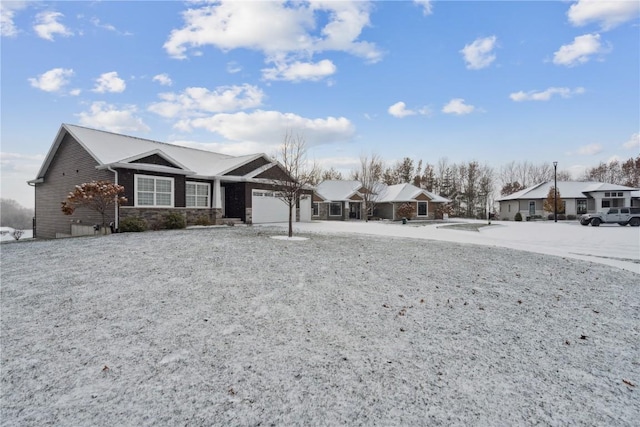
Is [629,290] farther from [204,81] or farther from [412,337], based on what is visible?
[204,81]

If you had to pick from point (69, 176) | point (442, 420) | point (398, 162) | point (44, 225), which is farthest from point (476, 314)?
point (398, 162)

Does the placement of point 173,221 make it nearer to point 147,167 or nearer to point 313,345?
point 147,167

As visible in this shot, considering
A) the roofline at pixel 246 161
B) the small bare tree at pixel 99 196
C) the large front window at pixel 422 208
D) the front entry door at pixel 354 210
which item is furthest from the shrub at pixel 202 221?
the large front window at pixel 422 208

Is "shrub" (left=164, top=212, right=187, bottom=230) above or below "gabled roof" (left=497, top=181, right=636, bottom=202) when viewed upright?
below

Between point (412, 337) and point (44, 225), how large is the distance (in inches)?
995

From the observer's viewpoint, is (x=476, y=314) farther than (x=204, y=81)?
No

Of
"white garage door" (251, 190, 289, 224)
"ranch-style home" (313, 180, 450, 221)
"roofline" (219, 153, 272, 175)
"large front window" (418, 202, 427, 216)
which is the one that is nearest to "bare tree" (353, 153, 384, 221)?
"ranch-style home" (313, 180, 450, 221)

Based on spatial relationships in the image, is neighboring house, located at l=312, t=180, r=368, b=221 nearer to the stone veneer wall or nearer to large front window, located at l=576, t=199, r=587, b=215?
the stone veneer wall

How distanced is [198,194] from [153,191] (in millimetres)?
3140

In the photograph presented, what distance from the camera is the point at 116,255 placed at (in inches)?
351

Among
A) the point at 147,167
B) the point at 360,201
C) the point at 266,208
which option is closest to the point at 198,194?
the point at 147,167

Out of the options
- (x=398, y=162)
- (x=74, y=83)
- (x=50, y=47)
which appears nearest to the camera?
(x=50, y=47)

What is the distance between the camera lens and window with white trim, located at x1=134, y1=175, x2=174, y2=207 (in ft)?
52.2

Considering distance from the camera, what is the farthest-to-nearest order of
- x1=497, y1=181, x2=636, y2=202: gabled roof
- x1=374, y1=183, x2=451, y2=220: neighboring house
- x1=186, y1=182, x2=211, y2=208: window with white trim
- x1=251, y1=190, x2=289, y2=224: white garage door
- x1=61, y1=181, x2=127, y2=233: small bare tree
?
1. x1=374, y1=183, x2=451, y2=220: neighboring house
2. x1=497, y1=181, x2=636, y2=202: gabled roof
3. x1=251, y1=190, x2=289, y2=224: white garage door
4. x1=186, y1=182, x2=211, y2=208: window with white trim
5. x1=61, y1=181, x2=127, y2=233: small bare tree
